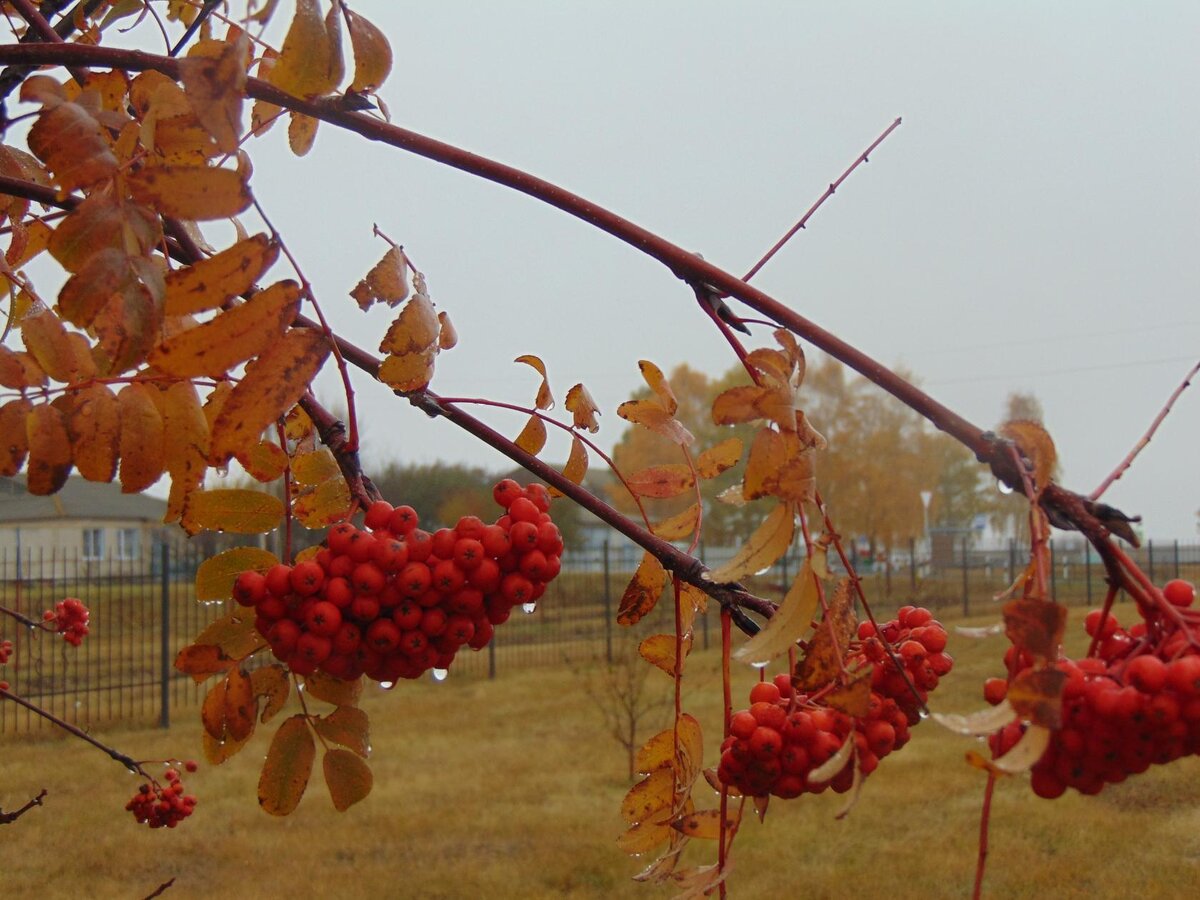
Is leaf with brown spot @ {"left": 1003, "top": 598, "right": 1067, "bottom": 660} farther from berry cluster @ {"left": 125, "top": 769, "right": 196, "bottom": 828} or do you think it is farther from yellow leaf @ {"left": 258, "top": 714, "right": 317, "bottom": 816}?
berry cluster @ {"left": 125, "top": 769, "right": 196, "bottom": 828}

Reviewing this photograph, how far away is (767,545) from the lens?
26.3 inches

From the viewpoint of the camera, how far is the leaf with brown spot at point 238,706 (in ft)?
3.00

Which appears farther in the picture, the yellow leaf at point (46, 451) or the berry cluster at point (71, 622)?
the berry cluster at point (71, 622)

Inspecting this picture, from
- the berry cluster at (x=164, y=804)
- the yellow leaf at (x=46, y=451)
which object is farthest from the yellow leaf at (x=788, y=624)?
the berry cluster at (x=164, y=804)

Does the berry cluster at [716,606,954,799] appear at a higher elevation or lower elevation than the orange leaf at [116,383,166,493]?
lower

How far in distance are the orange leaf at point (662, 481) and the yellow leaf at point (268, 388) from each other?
1.52 ft

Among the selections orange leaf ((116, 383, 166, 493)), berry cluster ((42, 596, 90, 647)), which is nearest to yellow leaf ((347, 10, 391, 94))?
orange leaf ((116, 383, 166, 493))

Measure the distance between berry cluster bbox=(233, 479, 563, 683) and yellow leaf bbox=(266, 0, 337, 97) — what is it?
1.04 ft

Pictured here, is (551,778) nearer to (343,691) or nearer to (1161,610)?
(343,691)

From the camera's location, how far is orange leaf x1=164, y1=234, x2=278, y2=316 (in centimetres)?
69

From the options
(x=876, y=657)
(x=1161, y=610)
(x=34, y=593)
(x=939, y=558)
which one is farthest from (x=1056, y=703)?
(x=939, y=558)

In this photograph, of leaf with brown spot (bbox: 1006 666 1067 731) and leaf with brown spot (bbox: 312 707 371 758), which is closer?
leaf with brown spot (bbox: 1006 666 1067 731)

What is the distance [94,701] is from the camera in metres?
9.48

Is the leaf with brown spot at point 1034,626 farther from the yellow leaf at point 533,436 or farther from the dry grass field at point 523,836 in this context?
the dry grass field at point 523,836
